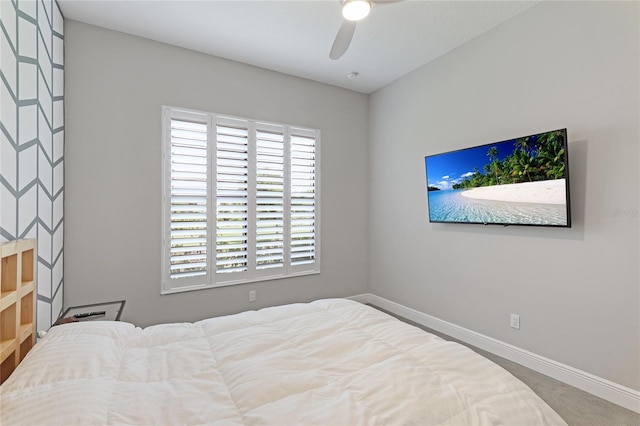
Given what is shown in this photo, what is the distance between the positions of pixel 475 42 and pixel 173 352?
11.6 ft

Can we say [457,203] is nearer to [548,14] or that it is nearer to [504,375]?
[548,14]

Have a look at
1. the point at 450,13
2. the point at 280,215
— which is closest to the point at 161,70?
the point at 280,215

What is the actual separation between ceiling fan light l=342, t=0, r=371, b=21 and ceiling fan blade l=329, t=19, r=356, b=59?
0.16 meters

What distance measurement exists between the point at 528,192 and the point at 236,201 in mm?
2731

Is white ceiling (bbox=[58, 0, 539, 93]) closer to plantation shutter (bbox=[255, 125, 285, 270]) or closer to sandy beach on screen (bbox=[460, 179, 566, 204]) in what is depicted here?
plantation shutter (bbox=[255, 125, 285, 270])

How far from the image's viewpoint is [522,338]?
104 inches

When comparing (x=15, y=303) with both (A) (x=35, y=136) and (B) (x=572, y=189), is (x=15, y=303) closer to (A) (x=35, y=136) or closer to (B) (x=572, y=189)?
(A) (x=35, y=136)

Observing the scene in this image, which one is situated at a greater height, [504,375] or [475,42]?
[475,42]

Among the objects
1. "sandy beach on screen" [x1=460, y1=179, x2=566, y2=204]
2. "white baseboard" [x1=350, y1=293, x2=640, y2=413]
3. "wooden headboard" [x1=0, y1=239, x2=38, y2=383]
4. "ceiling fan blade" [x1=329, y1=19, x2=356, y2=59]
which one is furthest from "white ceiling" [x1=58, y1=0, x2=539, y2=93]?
"white baseboard" [x1=350, y1=293, x2=640, y2=413]

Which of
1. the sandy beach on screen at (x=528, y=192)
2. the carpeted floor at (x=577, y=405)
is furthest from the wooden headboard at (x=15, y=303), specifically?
the sandy beach on screen at (x=528, y=192)

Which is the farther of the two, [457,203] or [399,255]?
[399,255]

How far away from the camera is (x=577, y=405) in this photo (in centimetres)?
210

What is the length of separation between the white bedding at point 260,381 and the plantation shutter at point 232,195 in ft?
5.53

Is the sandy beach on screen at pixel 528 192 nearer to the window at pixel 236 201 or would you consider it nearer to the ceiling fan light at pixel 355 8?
the ceiling fan light at pixel 355 8
